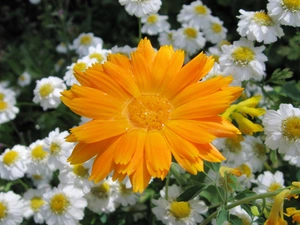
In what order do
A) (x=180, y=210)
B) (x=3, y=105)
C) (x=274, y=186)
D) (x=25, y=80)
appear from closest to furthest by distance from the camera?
(x=180, y=210), (x=274, y=186), (x=3, y=105), (x=25, y=80)

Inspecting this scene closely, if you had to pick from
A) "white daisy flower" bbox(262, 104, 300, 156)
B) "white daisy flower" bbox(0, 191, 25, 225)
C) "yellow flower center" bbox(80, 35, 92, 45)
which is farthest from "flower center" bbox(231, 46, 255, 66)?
"white daisy flower" bbox(0, 191, 25, 225)

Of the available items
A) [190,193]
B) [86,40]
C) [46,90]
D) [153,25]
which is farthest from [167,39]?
[190,193]

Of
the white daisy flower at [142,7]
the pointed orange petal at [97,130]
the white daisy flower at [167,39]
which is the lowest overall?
the white daisy flower at [167,39]

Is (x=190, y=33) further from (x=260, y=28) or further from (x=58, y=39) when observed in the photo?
(x=58, y=39)

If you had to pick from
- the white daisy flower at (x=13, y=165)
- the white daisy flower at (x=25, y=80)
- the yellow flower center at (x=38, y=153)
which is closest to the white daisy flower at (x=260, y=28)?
the yellow flower center at (x=38, y=153)

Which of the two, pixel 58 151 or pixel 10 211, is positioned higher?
pixel 58 151

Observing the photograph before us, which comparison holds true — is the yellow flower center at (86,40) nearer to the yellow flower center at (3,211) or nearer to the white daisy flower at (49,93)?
the white daisy flower at (49,93)

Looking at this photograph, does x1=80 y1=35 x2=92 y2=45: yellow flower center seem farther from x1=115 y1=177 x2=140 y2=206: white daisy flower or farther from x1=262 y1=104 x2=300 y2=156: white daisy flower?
x1=262 y1=104 x2=300 y2=156: white daisy flower
